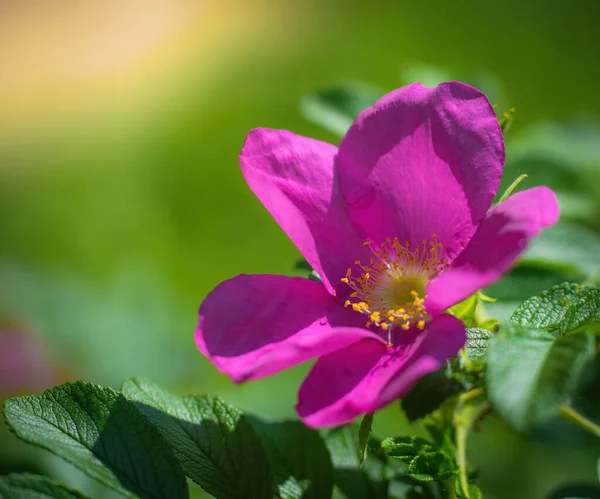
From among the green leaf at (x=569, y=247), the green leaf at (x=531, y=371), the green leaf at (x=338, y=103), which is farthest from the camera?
the green leaf at (x=338, y=103)

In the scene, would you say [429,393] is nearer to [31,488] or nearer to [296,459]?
[296,459]

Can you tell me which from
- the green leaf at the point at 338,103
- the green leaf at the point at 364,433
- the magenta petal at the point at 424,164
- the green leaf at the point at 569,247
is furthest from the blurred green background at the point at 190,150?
the green leaf at the point at 364,433

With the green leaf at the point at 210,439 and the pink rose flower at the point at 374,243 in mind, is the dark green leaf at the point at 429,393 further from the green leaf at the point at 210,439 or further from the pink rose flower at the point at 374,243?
the green leaf at the point at 210,439

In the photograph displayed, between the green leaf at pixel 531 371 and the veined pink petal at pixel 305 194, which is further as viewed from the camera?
the veined pink petal at pixel 305 194

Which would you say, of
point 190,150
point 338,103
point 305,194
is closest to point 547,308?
point 305,194

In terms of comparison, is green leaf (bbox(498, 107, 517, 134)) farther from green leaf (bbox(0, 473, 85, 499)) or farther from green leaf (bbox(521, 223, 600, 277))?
green leaf (bbox(0, 473, 85, 499))

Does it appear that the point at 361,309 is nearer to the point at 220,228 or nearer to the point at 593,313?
the point at 593,313

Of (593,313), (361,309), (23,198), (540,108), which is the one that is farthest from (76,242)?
(593,313)
